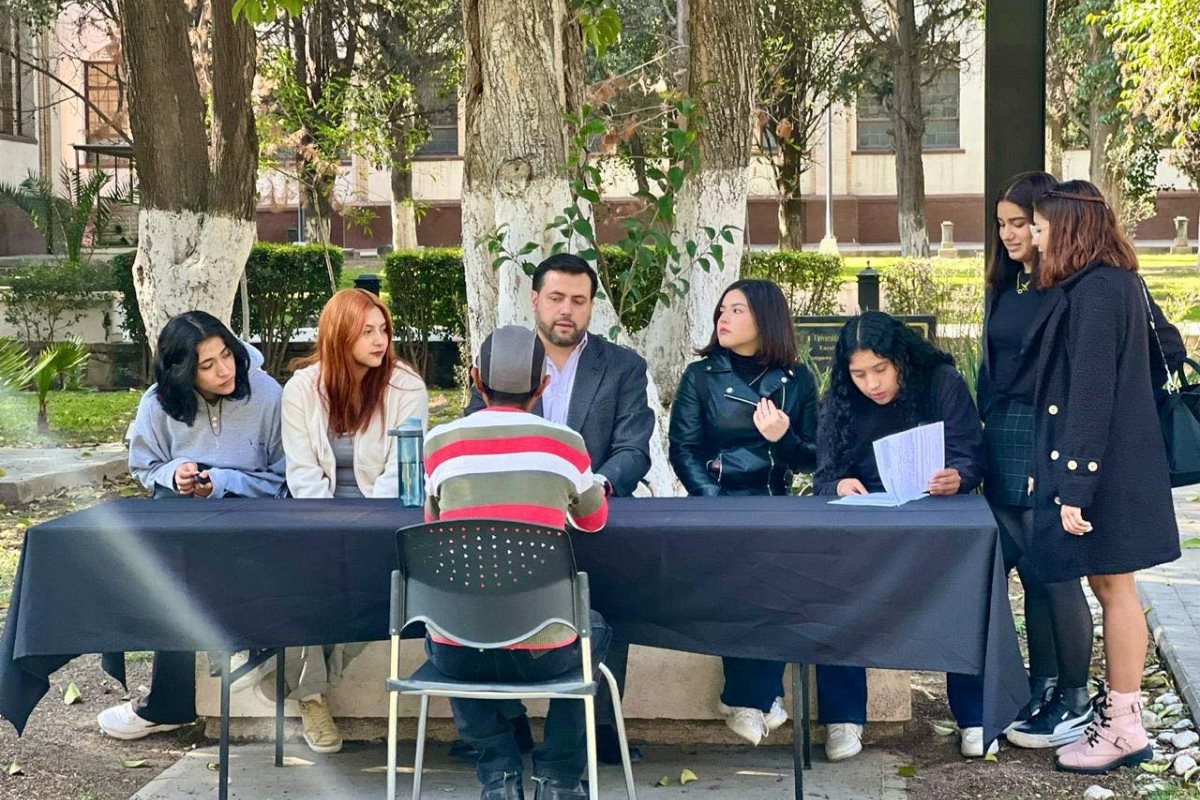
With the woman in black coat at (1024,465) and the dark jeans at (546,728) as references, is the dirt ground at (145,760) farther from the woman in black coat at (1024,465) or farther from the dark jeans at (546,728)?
the dark jeans at (546,728)

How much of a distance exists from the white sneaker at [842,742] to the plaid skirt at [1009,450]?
35.4 inches

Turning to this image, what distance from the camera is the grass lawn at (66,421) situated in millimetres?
12625

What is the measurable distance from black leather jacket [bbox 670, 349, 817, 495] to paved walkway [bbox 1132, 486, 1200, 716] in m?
1.65

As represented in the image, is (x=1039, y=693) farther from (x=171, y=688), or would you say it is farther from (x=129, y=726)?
(x=129, y=726)

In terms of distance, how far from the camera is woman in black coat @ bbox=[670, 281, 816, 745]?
5.57 metres

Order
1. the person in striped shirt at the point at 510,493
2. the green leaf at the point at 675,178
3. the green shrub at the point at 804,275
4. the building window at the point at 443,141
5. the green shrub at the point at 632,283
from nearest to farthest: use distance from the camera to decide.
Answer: the person in striped shirt at the point at 510,493
the green leaf at the point at 675,178
the green shrub at the point at 632,283
the green shrub at the point at 804,275
the building window at the point at 443,141

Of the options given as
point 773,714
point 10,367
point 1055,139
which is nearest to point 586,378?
point 773,714

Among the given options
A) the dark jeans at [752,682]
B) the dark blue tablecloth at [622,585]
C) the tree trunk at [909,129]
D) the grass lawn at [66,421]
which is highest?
the tree trunk at [909,129]

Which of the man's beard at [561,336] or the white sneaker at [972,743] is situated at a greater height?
the man's beard at [561,336]

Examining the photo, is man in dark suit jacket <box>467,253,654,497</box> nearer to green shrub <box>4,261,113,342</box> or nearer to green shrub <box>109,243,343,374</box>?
green shrub <box>109,243,343,374</box>

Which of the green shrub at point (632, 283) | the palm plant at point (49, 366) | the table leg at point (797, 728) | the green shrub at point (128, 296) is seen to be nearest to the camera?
the table leg at point (797, 728)

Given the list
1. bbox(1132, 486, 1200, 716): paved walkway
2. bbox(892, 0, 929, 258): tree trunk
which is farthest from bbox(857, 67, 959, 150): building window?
bbox(1132, 486, 1200, 716): paved walkway

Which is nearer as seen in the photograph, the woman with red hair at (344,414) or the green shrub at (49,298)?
the woman with red hair at (344,414)

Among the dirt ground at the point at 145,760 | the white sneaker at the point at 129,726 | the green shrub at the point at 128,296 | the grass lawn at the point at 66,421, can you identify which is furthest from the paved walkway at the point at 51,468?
the white sneaker at the point at 129,726
